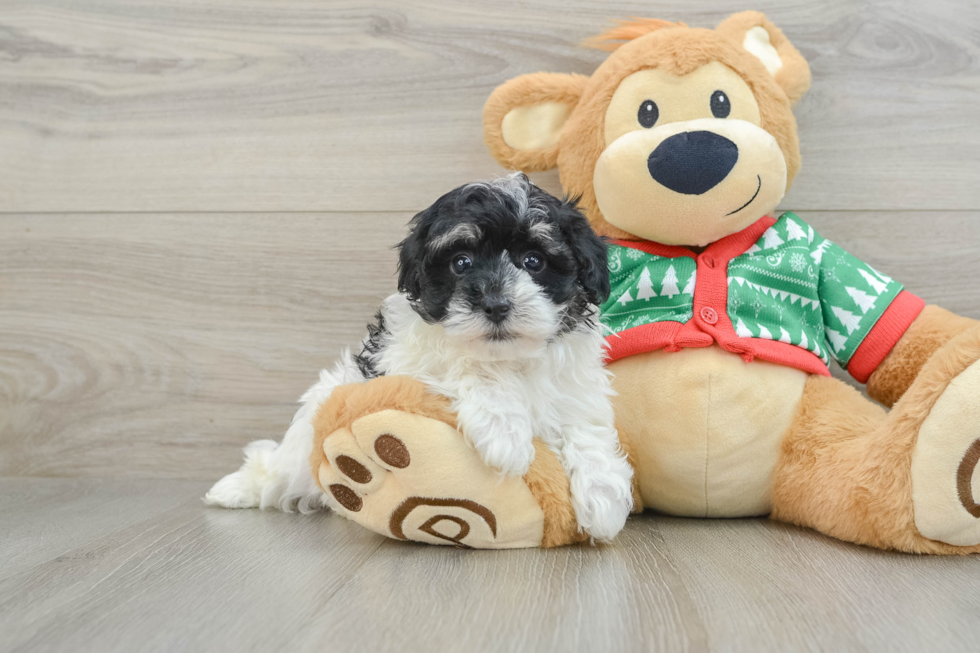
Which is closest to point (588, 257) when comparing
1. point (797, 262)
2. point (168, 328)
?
point (797, 262)

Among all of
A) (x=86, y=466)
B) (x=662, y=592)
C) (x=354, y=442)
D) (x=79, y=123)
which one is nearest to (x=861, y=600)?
(x=662, y=592)

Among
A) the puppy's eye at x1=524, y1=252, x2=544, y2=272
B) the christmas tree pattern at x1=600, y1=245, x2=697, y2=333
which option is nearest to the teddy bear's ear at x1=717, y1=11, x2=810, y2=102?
the christmas tree pattern at x1=600, y1=245, x2=697, y2=333

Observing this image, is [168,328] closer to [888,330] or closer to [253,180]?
[253,180]

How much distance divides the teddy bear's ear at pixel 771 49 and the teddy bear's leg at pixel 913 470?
623 millimetres

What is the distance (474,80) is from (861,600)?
4.50 ft

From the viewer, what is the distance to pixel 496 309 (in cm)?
106

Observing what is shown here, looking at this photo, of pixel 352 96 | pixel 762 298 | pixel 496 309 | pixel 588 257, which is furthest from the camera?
pixel 352 96

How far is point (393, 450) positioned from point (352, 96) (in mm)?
1053

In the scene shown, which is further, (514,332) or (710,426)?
(710,426)

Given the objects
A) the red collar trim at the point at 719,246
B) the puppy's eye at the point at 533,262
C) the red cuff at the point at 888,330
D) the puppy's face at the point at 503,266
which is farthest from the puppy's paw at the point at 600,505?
the red cuff at the point at 888,330

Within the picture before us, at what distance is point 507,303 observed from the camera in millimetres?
1067

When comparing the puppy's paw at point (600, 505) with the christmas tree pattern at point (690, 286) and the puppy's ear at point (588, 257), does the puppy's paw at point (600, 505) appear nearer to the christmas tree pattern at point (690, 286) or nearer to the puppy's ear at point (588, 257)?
the puppy's ear at point (588, 257)

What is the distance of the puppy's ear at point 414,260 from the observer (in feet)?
3.83

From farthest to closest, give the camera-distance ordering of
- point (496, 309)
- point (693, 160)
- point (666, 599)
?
point (693, 160) → point (496, 309) → point (666, 599)
